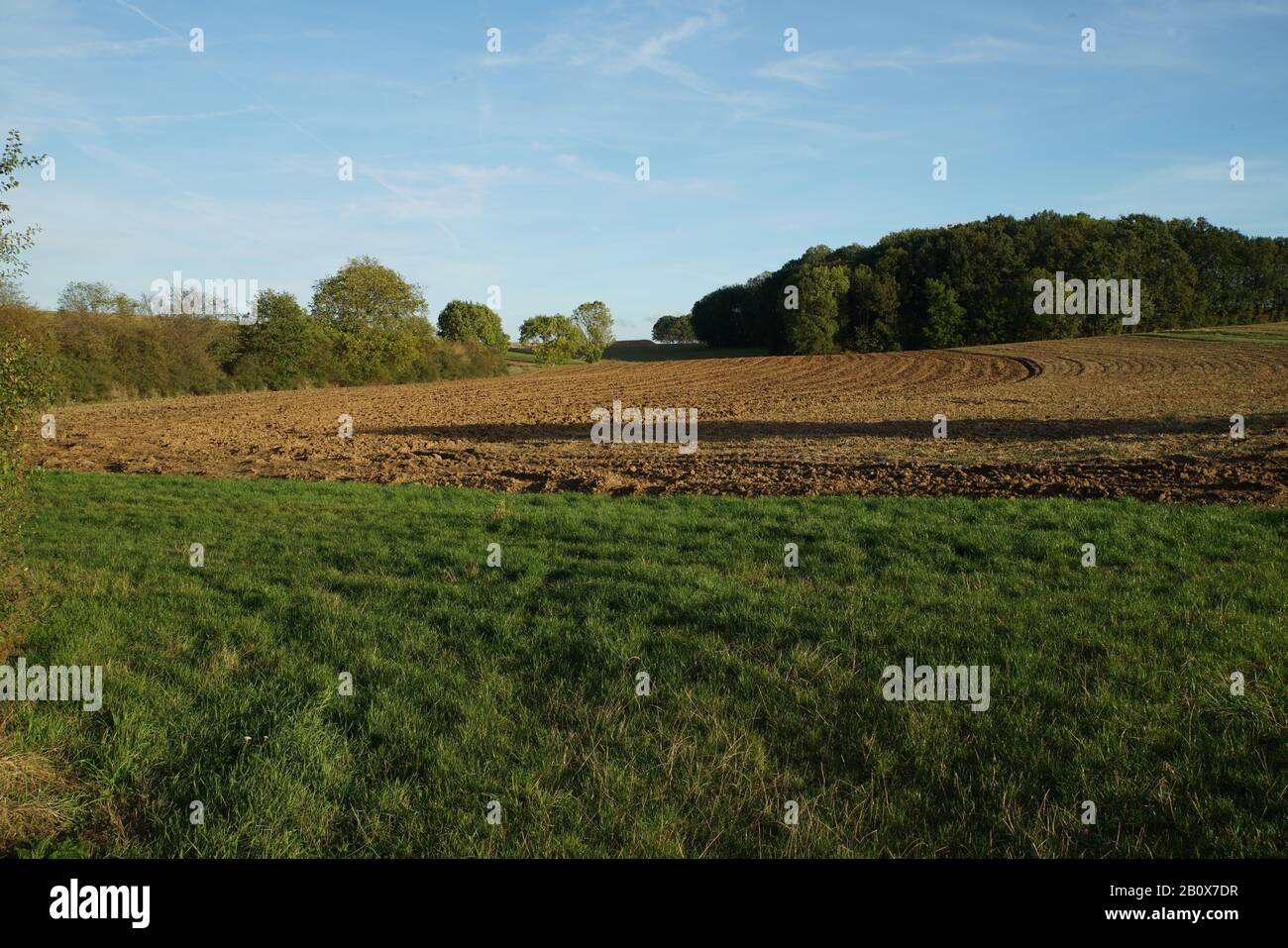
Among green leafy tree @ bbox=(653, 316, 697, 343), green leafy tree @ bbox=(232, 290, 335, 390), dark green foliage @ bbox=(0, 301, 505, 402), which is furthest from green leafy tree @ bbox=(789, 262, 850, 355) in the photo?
green leafy tree @ bbox=(653, 316, 697, 343)

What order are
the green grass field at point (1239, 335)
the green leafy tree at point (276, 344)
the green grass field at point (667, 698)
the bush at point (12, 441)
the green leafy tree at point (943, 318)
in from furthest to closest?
the green leafy tree at point (943, 318)
the green grass field at point (1239, 335)
the green leafy tree at point (276, 344)
the bush at point (12, 441)
the green grass field at point (667, 698)

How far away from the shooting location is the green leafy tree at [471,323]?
88.7 metres

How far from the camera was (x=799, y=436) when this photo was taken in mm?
22719

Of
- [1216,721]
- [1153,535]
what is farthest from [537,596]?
[1153,535]

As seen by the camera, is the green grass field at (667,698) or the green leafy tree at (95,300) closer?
the green grass field at (667,698)

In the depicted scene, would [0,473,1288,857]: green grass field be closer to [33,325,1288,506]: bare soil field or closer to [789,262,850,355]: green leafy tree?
[33,325,1288,506]: bare soil field

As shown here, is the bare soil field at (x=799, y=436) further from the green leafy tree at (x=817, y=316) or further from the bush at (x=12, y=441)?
the green leafy tree at (x=817, y=316)

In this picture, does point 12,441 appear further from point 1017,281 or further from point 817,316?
point 1017,281

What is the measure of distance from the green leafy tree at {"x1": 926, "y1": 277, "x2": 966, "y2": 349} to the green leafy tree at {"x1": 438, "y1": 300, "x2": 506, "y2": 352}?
151 ft

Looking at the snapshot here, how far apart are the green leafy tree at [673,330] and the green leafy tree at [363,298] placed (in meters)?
82.3

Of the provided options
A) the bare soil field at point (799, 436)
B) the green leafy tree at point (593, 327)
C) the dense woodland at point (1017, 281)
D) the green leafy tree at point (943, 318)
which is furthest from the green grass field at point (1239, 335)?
the green leafy tree at point (593, 327)

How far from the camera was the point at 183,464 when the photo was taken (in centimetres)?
1867
